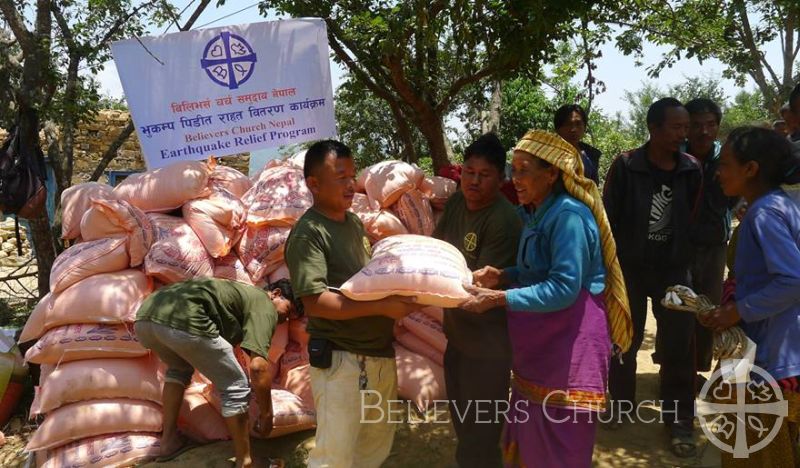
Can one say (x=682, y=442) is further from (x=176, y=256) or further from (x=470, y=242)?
(x=176, y=256)

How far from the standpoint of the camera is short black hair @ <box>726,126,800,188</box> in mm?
2250

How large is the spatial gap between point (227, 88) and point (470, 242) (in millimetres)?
2263

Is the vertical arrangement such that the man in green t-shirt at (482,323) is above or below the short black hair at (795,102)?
below

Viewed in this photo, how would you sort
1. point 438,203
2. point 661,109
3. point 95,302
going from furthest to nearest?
point 438,203 < point 95,302 < point 661,109

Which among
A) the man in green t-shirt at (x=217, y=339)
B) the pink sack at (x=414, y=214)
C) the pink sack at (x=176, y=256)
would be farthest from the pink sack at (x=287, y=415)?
the pink sack at (x=414, y=214)

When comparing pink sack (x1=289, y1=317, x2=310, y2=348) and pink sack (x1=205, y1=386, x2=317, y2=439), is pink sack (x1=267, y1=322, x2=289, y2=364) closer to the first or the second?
pink sack (x1=289, y1=317, x2=310, y2=348)

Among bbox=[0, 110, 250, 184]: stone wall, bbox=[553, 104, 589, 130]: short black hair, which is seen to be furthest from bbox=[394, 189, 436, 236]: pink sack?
bbox=[0, 110, 250, 184]: stone wall

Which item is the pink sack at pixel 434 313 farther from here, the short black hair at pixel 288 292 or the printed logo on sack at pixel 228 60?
the printed logo on sack at pixel 228 60

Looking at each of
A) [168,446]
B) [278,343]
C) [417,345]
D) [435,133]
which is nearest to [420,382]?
[417,345]

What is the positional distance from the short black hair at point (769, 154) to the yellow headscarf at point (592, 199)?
593mm

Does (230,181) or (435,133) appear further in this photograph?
(435,133)

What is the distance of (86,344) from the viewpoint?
3295mm

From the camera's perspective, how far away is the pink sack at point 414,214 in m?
3.79

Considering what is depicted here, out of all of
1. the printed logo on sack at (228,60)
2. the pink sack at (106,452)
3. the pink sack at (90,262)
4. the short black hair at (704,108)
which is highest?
the printed logo on sack at (228,60)
